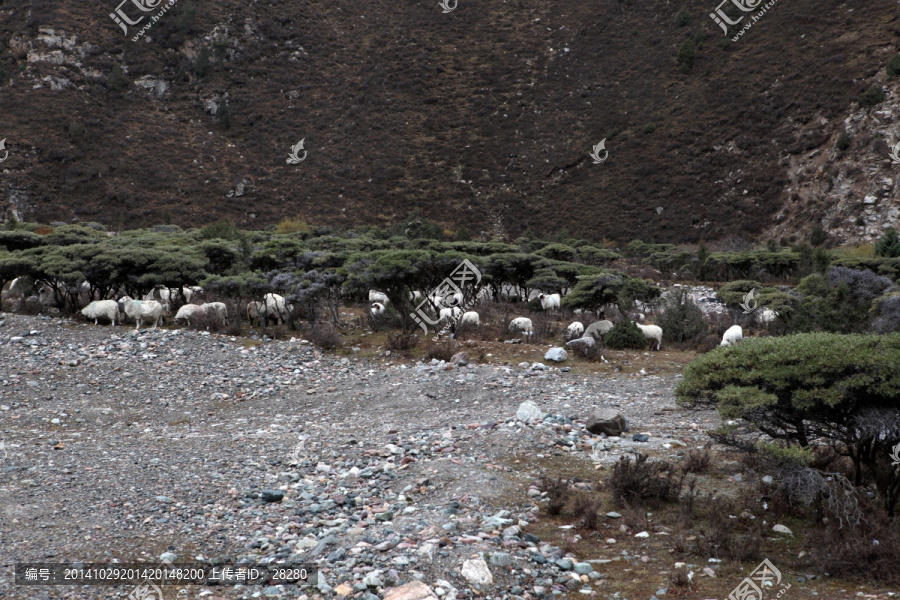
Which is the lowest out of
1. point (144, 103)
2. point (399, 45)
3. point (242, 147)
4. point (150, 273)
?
point (150, 273)

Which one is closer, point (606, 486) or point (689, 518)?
point (689, 518)

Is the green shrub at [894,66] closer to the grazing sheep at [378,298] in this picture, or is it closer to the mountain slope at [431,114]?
the mountain slope at [431,114]

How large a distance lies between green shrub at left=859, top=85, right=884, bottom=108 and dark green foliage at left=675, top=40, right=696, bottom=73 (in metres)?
15.8

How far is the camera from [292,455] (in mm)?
8125

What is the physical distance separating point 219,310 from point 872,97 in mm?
47210

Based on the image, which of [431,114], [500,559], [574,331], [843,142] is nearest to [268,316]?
[574,331]

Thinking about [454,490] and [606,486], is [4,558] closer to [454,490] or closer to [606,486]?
[454,490]

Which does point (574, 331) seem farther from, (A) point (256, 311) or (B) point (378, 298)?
(A) point (256, 311)

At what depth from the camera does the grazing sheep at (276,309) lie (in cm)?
1702

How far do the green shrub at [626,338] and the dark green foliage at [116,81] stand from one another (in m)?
56.1

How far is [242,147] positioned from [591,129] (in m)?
31.2

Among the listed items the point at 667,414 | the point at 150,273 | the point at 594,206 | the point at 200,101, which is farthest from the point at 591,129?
the point at 667,414

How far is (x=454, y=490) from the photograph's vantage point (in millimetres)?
6617

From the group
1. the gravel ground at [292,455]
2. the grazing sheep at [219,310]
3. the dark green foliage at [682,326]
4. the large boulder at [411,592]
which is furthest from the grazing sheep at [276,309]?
the large boulder at [411,592]
